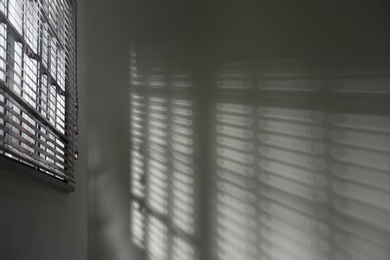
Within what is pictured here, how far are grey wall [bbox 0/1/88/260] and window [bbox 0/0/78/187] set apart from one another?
0.09 metres

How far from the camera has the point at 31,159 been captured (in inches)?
57.1

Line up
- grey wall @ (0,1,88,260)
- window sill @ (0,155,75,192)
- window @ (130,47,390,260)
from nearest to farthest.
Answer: window sill @ (0,155,75,192) → grey wall @ (0,1,88,260) → window @ (130,47,390,260)

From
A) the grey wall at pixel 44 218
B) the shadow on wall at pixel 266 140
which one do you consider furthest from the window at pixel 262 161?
the grey wall at pixel 44 218

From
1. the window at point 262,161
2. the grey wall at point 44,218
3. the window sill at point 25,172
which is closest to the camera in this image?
the window sill at point 25,172

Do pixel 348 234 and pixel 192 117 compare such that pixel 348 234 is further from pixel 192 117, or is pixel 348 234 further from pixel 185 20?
pixel 185 20

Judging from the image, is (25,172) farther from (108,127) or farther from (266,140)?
(266,140)

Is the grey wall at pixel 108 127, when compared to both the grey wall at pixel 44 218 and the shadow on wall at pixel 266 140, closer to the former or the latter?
the shadow on wall at pixel 266 140

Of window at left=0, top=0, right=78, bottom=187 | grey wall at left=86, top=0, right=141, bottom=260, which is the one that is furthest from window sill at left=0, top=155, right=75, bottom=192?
grey wall at left=86, top=0, right=141, bottom=260

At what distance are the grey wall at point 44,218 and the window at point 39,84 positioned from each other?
9cm

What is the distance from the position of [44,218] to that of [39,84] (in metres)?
0.50

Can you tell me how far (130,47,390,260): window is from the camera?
128 inches

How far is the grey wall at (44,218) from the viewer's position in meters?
1.25

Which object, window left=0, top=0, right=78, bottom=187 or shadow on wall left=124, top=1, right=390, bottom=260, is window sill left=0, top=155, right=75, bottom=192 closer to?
window left=0, top=0, right=78, bottom=187

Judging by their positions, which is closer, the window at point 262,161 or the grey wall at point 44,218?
the grey wall at point 44,218
